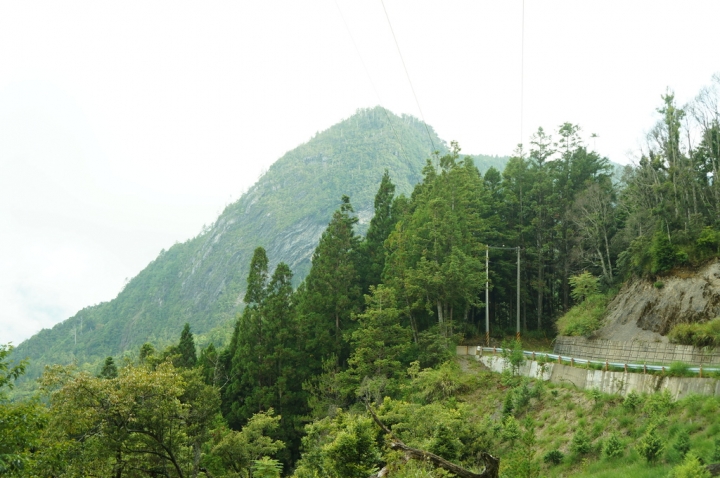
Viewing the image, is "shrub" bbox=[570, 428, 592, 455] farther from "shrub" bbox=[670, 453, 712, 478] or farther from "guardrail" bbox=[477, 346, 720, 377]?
"shrub" bbox=[670, 453, 712, 478]

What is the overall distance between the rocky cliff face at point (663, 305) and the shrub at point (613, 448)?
1039 cm

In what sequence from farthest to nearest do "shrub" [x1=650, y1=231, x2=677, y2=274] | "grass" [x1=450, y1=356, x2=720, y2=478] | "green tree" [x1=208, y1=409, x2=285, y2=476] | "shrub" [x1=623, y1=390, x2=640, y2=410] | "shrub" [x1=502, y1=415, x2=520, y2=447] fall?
"shrub" [x1=650, y1=231, x2=677, y2=274], "green tree" [x1=208, y1=409, x2=285, y2=476], "shrub" [x1=502, y1=415, x2=520, y2=447], "shrub" [x1=623, y1=390, x2=640, y2=410], "grass" [x1=450, y1=356, x2=720, y2=478]

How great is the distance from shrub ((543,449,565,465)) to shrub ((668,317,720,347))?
7.89 metres

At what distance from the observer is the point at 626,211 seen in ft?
112

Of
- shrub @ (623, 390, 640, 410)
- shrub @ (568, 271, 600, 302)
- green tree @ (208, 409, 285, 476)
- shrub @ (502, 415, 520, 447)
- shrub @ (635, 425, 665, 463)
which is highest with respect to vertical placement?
shrub @ (568, 271, 600, 302)

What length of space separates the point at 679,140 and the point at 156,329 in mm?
129863

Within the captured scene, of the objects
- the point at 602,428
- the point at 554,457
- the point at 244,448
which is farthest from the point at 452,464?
the point at 244,448

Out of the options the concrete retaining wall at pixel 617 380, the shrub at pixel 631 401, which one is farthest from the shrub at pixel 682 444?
the shrub at pixel 631 401

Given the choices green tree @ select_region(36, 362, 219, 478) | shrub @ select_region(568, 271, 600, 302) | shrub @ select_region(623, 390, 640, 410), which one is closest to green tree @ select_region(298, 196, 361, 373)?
shrub @ select_region(568, 271, 600, 302)

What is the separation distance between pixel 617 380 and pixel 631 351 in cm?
642

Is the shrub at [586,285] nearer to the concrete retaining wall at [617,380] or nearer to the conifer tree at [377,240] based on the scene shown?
the concrete retaining wall at [617,380]

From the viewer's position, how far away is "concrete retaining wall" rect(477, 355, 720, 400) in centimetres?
1486

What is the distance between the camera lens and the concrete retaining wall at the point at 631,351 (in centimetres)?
1862

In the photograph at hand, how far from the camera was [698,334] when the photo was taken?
2008cm
